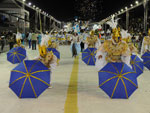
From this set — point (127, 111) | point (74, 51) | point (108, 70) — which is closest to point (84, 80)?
point (108, 70)

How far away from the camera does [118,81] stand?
614 centimetres

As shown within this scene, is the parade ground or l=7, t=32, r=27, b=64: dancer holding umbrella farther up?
l=7, t=32, r=27, b=64: dancer holding umbrella

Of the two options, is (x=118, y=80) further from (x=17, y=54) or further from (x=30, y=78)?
(x=17, y=54)

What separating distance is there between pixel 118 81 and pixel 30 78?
6.59 ft

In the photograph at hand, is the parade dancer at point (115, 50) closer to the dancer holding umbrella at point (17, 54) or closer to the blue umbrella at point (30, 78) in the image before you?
the blue umbrella at point (30, 78)

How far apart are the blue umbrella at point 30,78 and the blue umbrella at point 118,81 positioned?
53.2 inches

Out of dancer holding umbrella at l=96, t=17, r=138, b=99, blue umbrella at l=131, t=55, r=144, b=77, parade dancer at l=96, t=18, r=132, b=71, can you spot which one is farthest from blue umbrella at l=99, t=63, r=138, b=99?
blue umbrella at l=131, t=55, r=144, b=77

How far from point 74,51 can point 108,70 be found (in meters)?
10.4

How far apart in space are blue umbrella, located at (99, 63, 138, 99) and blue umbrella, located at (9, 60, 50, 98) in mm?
1351

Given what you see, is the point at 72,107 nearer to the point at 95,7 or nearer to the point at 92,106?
the point at 92,106

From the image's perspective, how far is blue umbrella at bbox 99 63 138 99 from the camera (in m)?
6.15

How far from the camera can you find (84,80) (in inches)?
348

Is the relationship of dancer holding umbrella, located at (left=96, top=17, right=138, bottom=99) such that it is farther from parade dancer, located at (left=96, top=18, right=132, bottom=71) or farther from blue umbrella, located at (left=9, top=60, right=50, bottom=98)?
blue umbrella, located at (left=9, top=60, right=50, bottom=98)

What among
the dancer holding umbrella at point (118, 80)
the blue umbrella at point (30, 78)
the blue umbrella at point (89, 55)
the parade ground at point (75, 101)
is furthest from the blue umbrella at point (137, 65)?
the blue umbrella at point (30, 78)
